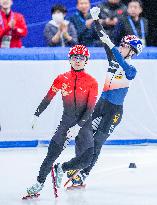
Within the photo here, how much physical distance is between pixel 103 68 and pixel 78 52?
3.10m

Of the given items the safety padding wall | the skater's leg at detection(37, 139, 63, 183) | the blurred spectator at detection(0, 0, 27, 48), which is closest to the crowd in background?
the blurred spectator at detection(0, 0, 27, 48)

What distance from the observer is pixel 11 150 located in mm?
10961

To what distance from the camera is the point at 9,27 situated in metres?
11.8

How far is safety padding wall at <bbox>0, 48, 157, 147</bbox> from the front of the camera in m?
10.9

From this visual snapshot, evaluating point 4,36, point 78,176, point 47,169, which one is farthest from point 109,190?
point 4,36

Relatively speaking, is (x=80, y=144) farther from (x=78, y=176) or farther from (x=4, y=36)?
(x=4, y=36)

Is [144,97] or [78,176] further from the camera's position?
[144,97]

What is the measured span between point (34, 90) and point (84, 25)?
81.8 inches

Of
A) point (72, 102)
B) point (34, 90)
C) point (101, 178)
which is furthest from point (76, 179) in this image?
point (34, 90)

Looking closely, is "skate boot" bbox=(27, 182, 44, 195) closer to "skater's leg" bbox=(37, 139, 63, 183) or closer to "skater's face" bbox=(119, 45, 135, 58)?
"skater's leg" bbox=(37, 139, 63, 183)

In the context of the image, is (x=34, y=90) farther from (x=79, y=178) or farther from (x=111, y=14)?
(x=79, y=178)

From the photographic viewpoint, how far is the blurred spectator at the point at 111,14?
12.4 metres

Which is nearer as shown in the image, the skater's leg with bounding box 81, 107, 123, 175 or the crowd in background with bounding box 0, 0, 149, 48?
the skater's leg with bounding box 81, 107, 123, 175

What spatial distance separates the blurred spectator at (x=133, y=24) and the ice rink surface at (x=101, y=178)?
2138 millimetres
